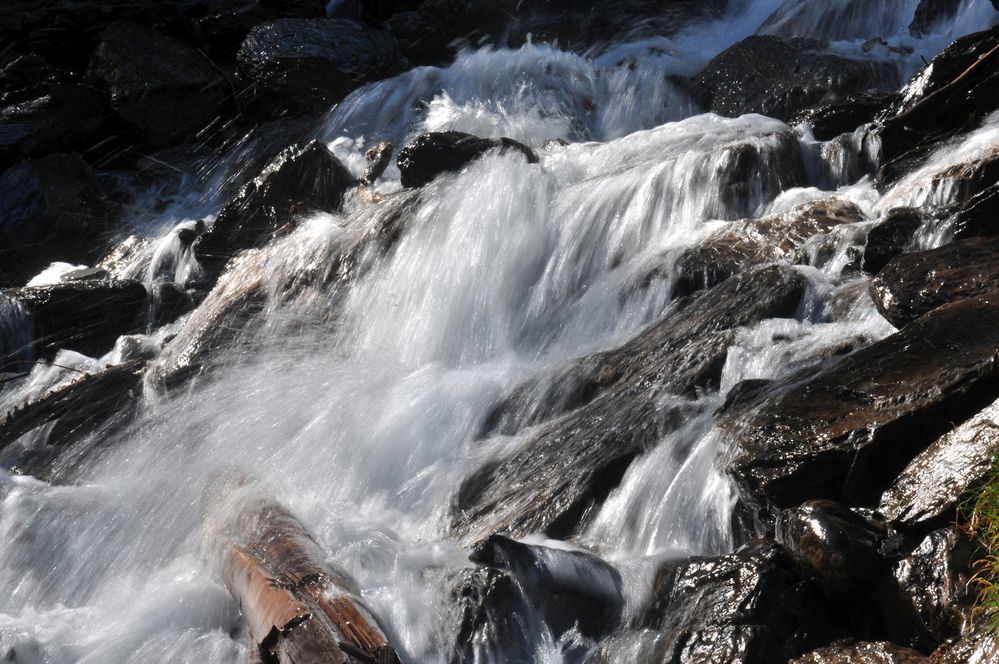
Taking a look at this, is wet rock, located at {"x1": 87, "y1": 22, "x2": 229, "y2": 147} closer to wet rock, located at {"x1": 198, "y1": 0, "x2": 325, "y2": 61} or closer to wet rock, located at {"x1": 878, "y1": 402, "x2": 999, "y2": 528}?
wet rock, located at {"x1": 198, "y1": 0, "x2": 325, "y2": 61}

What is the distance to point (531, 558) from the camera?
4.32m

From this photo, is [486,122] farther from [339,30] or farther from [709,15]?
Result: [709,15]

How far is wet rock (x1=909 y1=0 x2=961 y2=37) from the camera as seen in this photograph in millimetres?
11492

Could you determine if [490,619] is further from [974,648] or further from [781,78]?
[781,78]

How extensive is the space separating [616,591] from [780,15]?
34.3ft

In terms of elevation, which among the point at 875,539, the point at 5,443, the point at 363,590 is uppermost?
the point at 875,539

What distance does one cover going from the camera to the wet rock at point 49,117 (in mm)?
12094

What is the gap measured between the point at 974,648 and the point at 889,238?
334cm

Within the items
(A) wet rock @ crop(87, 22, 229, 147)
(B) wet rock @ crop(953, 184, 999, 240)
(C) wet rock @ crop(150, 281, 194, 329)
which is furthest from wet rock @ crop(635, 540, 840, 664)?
(A) wet rock @ crop(87, 22, 229, 147)

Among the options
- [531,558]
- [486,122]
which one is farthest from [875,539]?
[486,122]

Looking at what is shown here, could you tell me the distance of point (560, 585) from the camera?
14.2 ft

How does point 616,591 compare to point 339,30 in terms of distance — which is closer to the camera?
point 616,591

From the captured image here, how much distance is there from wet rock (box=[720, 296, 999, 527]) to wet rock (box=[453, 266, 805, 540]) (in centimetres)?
60

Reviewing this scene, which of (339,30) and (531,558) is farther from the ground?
(339,30)
